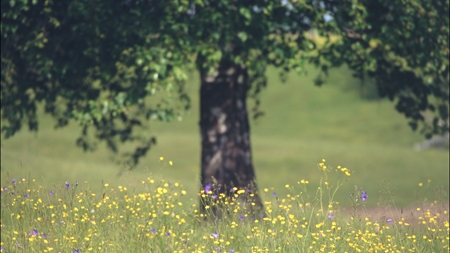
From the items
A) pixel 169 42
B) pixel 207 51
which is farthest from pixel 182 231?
pixel 169 42

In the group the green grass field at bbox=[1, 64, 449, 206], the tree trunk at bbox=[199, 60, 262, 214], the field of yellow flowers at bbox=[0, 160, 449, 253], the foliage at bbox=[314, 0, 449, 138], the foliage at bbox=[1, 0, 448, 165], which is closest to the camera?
the field of yellow flowers at bbox=[0, 160, 449, 253]

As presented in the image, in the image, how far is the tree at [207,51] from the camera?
10.6 meters

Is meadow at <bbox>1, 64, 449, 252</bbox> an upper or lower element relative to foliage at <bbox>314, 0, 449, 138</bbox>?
lower

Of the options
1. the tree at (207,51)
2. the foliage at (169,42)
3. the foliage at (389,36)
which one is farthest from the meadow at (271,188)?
the foliage at (389,36)

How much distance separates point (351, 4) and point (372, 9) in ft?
1.89

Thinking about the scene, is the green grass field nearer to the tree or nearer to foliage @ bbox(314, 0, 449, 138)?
the tree

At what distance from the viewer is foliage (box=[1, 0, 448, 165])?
10.5 meters

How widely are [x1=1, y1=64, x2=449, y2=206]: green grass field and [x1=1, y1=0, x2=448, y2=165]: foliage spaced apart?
66.3 inches

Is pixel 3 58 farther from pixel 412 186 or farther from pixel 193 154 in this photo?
pixel 193 154

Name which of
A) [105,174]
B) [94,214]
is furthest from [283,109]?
[94,214]

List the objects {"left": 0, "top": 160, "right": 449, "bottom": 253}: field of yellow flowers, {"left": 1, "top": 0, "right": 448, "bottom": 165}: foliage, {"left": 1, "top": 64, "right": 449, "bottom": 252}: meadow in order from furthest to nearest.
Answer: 1. {"left": 1, "top": 0, "right": 448, "bottom": 165}: foliage
2. {"left": 1, "top": 64, "right": 449, "bottom": 252}: meadow
3. {"left": 0, "top": 160, "right": 449, "bottom": 253}: field of yellow flowers

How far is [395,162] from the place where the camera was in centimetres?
2834

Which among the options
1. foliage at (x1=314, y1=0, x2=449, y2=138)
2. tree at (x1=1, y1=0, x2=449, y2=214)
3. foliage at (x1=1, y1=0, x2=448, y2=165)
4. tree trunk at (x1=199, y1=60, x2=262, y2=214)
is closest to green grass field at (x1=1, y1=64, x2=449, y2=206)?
tree trunk at (x1=199, y1=60, x2=262, y2=214)

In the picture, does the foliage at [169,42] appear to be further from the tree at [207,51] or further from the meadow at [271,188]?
the meadow at [271,188]
